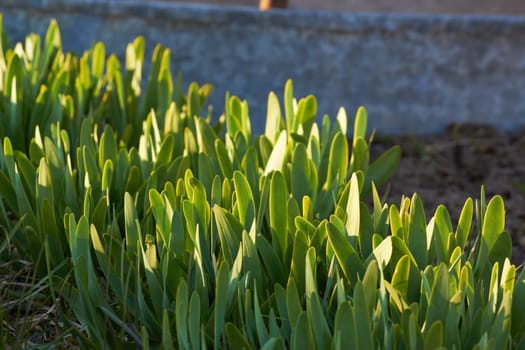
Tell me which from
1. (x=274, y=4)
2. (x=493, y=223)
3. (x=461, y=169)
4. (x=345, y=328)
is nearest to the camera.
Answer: (x=345, y=328)

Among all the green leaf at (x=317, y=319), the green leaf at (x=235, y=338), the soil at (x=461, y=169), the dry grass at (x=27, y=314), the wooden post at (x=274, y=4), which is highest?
the wooden post at (x=274, y=4)

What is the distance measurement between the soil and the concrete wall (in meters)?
0.10

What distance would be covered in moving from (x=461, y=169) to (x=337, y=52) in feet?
2.33

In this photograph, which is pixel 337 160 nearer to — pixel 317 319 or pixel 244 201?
pixel 244 201

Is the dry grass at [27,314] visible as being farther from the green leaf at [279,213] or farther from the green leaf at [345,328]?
the green leaf at [345,328]

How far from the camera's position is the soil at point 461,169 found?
3.13m

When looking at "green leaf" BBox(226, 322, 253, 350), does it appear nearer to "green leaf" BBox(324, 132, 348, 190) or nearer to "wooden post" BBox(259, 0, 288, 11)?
"green leaf" BBox(324, 132, 348, 190)

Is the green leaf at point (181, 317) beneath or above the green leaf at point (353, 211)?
beneath

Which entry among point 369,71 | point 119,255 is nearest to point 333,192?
point 119,255

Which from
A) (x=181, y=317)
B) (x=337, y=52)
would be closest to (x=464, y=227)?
(x=181, y=317)

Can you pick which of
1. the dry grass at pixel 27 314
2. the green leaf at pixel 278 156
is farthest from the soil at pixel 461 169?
the dry grass at pixel 27 314

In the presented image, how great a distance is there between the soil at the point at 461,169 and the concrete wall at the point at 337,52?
0.34ft

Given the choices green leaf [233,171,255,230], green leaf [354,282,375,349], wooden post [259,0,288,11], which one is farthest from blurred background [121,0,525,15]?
green leaf [354,282,375,349]

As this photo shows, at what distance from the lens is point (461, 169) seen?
11.5ft
